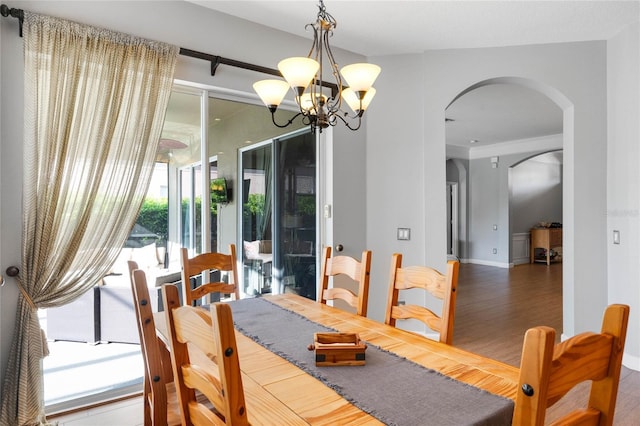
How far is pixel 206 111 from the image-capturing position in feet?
9.57

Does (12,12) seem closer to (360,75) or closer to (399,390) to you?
(360,75)

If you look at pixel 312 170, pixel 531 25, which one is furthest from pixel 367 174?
pixel 531 25

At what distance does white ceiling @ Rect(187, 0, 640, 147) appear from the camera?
279 cm

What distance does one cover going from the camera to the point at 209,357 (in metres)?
0.97

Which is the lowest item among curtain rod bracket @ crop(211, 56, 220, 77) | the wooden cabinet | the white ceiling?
the wooden cabinet

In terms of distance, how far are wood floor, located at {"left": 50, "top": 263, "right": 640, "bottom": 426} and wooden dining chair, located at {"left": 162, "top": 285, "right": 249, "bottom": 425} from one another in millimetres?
1556

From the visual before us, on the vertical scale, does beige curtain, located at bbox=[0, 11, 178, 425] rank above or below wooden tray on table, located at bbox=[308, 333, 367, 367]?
above

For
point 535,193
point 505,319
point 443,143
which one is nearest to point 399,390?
point 443,143

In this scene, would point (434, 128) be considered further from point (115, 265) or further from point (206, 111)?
point (115, 265)

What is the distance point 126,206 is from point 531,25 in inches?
135

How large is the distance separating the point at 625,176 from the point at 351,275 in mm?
2655

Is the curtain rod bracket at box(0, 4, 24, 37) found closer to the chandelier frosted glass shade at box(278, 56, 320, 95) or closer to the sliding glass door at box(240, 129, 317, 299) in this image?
the chandelier frosted glass shade at box(278, 56, 320, 95)

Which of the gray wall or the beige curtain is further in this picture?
the gray wall

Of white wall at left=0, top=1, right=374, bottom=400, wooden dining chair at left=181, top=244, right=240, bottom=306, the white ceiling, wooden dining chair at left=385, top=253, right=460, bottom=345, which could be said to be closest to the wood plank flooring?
wooden dining chair at left=385, top=253, right=460, bottom=345
